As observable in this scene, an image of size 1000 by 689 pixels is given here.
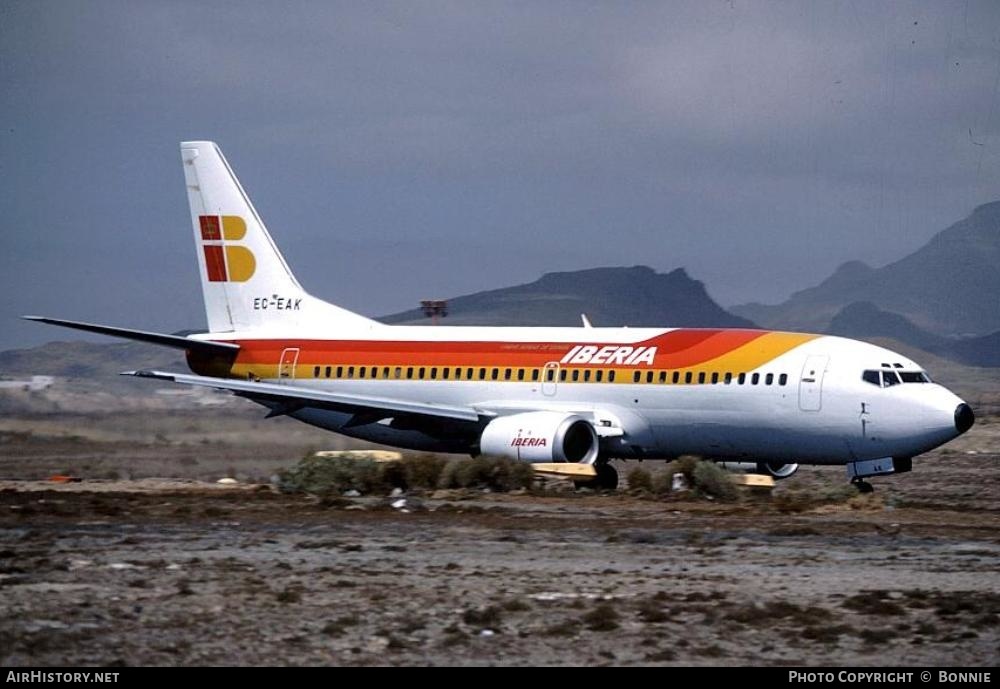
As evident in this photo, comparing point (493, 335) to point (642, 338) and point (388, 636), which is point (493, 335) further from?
point (388, 636)

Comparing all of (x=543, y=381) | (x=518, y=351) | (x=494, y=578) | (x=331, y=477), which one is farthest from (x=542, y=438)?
(x=494, y=578)

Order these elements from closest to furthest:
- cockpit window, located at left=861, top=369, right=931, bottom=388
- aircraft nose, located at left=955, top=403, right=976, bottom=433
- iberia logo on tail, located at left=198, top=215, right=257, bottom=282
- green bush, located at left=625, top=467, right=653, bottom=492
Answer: aircraft nose, located at left=955, top=403, right=976, bottom=433, cockpit window, located at left=861, top=369, right=931, bottom=388, green bush, located at left=625, top=467, right=653, bottom=492, iberia logo on tail, located at left=198, top=215, right=257, bottom=282

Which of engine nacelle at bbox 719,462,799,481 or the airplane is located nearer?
the airplane

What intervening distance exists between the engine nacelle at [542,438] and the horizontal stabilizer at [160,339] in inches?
330

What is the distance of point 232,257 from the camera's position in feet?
144

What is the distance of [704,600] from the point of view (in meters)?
17.9

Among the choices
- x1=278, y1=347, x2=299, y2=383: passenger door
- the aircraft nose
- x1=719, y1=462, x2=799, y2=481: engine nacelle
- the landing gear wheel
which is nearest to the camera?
the aircraft nose

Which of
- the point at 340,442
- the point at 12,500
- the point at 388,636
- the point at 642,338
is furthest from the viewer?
the point at 340,442

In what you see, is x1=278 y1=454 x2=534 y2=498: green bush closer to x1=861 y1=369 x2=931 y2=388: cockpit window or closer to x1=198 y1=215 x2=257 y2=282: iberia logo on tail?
x1=861 y1=369 x2=931 y2=388: cockpit window

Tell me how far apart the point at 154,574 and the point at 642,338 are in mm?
19044

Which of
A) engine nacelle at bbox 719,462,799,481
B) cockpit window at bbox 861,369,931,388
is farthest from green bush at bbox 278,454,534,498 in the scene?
cockpit window at bbox 861,369,931,388

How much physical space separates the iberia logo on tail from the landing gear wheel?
11.4m

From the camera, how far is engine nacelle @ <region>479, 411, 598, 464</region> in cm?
3553
